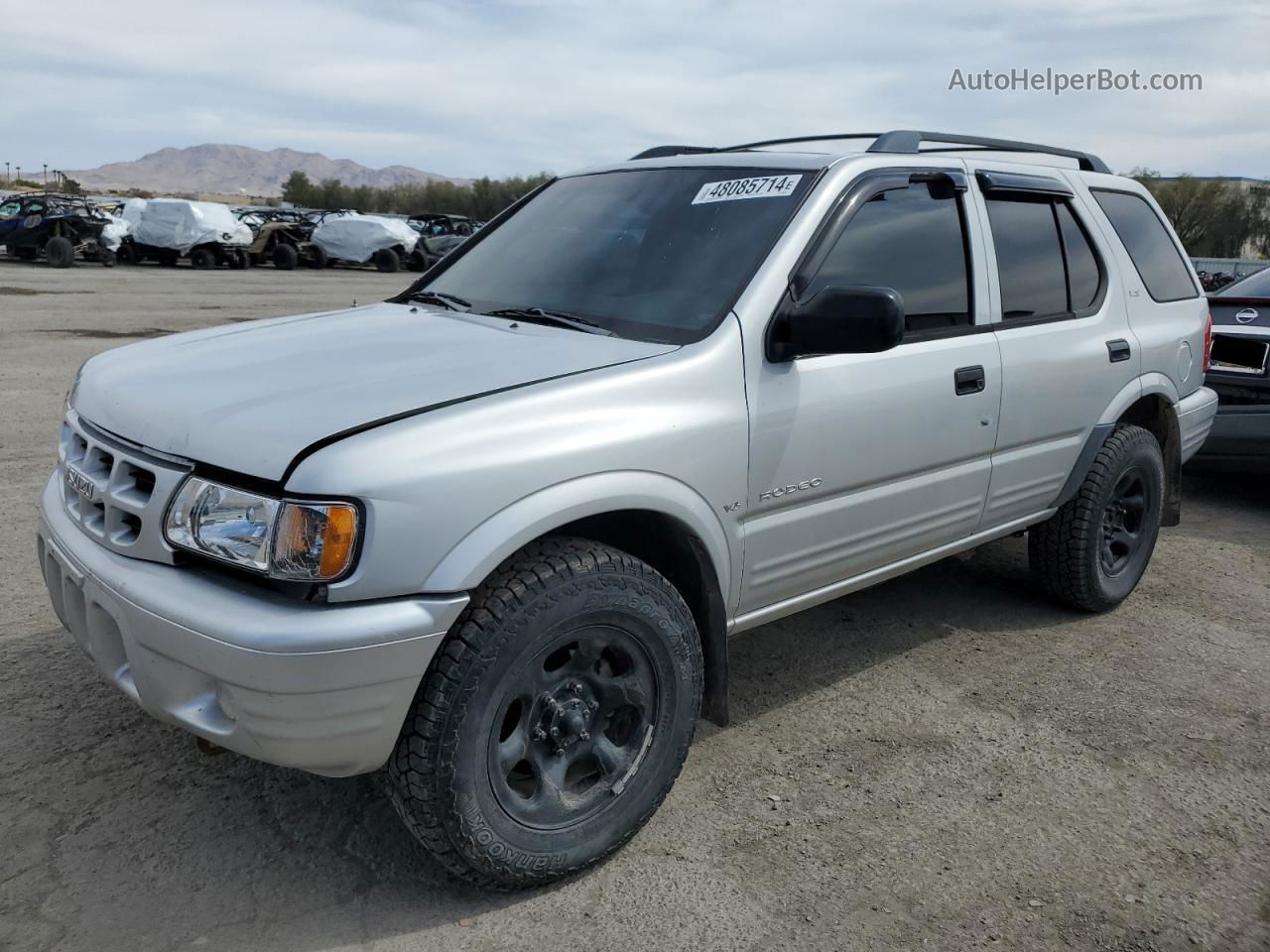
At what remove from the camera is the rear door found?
381cm

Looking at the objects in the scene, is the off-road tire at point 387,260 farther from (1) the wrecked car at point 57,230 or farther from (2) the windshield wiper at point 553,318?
(2) the windshield wiper at point 553,318

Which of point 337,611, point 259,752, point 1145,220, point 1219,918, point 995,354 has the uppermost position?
point 1145,220

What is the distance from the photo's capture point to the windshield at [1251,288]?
6660 mm

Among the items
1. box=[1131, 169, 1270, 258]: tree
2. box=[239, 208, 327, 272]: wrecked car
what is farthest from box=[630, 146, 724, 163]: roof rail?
box=[1131, 169, 1270, 258]: tree

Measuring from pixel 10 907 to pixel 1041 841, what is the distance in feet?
8.39

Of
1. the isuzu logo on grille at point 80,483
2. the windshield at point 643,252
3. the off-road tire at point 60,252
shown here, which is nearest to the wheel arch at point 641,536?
the windshield at point 643,252

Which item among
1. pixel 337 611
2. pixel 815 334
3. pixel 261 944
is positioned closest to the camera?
pixel 337 611

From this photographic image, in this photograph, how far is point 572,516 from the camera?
8.25 ft

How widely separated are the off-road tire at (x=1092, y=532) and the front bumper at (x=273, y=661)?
2972mm

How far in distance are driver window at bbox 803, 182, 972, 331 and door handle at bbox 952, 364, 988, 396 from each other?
162 millimetres

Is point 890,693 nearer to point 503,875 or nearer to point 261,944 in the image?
point 503,875

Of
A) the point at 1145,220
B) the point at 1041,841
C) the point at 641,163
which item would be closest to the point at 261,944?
the point at 1041,841

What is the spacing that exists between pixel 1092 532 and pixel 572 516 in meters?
2.75

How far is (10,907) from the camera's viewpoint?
2.48 metres
